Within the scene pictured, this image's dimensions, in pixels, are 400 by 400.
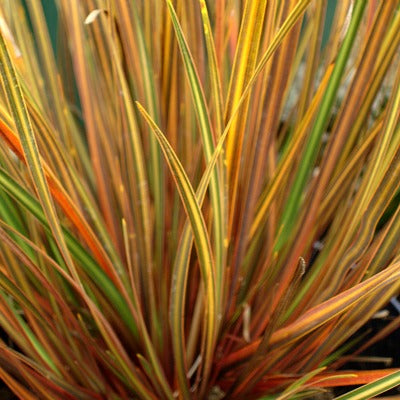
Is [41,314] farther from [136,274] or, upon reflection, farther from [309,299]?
[309,299]

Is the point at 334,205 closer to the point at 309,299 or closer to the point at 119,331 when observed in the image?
the point at 309,299

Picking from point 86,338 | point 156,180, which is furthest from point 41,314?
point 156,180

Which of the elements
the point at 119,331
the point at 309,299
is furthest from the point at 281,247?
the point at 119,331

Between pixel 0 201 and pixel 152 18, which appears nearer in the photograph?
pixel 0 201

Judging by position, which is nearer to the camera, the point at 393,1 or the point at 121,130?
the point at 393,1

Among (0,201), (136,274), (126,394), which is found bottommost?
(126,394)

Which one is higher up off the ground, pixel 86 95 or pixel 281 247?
pixel 86 95
